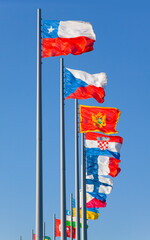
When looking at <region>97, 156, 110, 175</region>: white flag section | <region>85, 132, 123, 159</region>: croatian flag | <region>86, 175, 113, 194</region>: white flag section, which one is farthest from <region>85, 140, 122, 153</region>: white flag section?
<region>86, 175, 113, 194</region>: white flag section

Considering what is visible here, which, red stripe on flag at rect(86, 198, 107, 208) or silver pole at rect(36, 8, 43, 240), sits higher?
silver pole at rect(36, 8, 43, 240)

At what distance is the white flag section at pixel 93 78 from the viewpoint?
35.6 meters

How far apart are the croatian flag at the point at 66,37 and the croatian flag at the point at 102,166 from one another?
17.2 meters

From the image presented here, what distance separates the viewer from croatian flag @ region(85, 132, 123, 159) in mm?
46281

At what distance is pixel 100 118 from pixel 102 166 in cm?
584

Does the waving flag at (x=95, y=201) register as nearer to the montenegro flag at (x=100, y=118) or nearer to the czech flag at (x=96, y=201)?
the czech flag at (x=96, y=201)

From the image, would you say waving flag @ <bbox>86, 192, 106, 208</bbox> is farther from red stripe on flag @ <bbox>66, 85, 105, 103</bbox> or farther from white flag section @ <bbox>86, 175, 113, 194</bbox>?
red stripe on flag @ <bbox>66, 85, 105, 103</bbox>

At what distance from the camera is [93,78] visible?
36.5 meters

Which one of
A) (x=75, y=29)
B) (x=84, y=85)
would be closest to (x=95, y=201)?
(x=84, y=85)

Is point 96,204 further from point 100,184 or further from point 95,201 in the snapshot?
point 100,184

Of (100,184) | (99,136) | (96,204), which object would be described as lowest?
(96,204)

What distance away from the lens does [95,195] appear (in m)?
49.3

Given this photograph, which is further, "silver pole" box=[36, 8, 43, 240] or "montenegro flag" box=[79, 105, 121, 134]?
"montenegro flag" box=[79, 105, 121, 134]

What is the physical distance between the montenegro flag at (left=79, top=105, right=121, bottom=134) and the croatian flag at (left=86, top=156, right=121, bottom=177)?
5.11m
